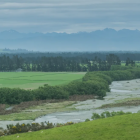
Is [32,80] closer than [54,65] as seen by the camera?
Yes

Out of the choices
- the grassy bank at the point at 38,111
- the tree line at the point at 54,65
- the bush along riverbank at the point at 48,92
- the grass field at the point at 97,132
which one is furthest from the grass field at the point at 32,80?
the grass field at the point at 97,132

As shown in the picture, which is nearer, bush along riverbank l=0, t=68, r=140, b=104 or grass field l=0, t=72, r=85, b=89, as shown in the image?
bush along riverbank l=0, t=68, r=140, b=104

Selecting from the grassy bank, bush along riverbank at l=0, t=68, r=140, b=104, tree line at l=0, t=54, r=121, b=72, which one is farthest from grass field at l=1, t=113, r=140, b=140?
tree line at l=0, t=54, r=121, b=72

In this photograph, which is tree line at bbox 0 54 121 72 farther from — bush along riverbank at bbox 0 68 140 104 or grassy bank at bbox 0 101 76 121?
grassy bank at bbox 0 101 76 121

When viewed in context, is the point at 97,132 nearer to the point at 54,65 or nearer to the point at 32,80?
the point at 32,80

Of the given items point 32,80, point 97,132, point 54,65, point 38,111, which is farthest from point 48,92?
point 54,65

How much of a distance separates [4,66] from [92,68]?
36.9 meters

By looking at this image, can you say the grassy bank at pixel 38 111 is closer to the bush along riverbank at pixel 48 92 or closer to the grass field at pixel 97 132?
the bush along riverbank at pixel 48 92

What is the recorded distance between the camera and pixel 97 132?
56.2 ft

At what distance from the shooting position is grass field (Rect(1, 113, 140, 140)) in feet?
53.4

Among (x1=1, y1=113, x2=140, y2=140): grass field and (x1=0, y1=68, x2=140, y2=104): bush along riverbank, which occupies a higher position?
(x1=1, y1=113, x2=140, y2=140): grass field

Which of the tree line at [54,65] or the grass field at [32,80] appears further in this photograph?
the tree line at [54,65]

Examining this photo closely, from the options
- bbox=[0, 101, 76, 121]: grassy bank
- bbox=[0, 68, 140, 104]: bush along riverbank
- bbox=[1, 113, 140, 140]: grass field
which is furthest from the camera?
bbox=[0, 68, 140, 104]: bush along riverbank

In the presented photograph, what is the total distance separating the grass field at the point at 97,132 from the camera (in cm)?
1627
